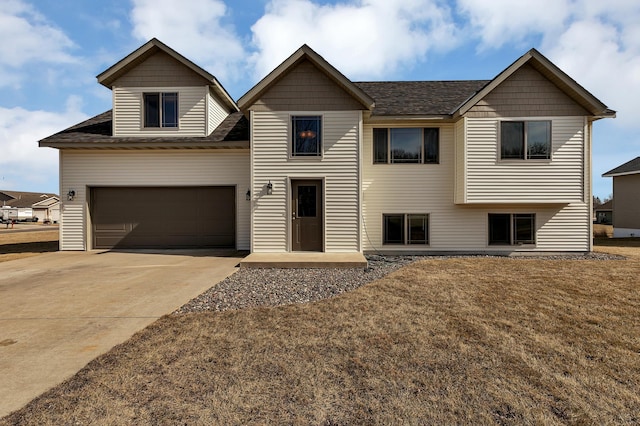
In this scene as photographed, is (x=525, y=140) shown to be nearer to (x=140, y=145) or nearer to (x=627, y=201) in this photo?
(x=140, y=145)

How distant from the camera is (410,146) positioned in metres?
11.4

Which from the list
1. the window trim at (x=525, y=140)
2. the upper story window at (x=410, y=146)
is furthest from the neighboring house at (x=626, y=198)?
the upper story window at (x=410, y=146)

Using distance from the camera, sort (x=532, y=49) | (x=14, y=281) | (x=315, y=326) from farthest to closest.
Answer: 1. (x=532, y=49)
2. (x=14, y=281)
3. (x=315, y=326)

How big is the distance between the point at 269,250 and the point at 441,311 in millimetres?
6109

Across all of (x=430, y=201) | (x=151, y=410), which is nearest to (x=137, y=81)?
(x=430, y=201)

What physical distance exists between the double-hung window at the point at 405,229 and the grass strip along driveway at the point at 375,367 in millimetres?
5720

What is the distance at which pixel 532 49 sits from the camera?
33.1 feet

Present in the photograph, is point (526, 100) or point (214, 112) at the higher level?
point (214, 112)

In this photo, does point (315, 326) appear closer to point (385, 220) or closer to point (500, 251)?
point (385, 220)

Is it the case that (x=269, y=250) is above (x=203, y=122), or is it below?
below

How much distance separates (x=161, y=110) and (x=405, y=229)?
374 inches

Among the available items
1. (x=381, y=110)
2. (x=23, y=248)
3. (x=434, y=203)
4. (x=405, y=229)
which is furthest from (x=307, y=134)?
(x=23, y=248)

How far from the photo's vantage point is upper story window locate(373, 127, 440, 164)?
1138 cm

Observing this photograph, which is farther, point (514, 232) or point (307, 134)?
point (514, 232)
